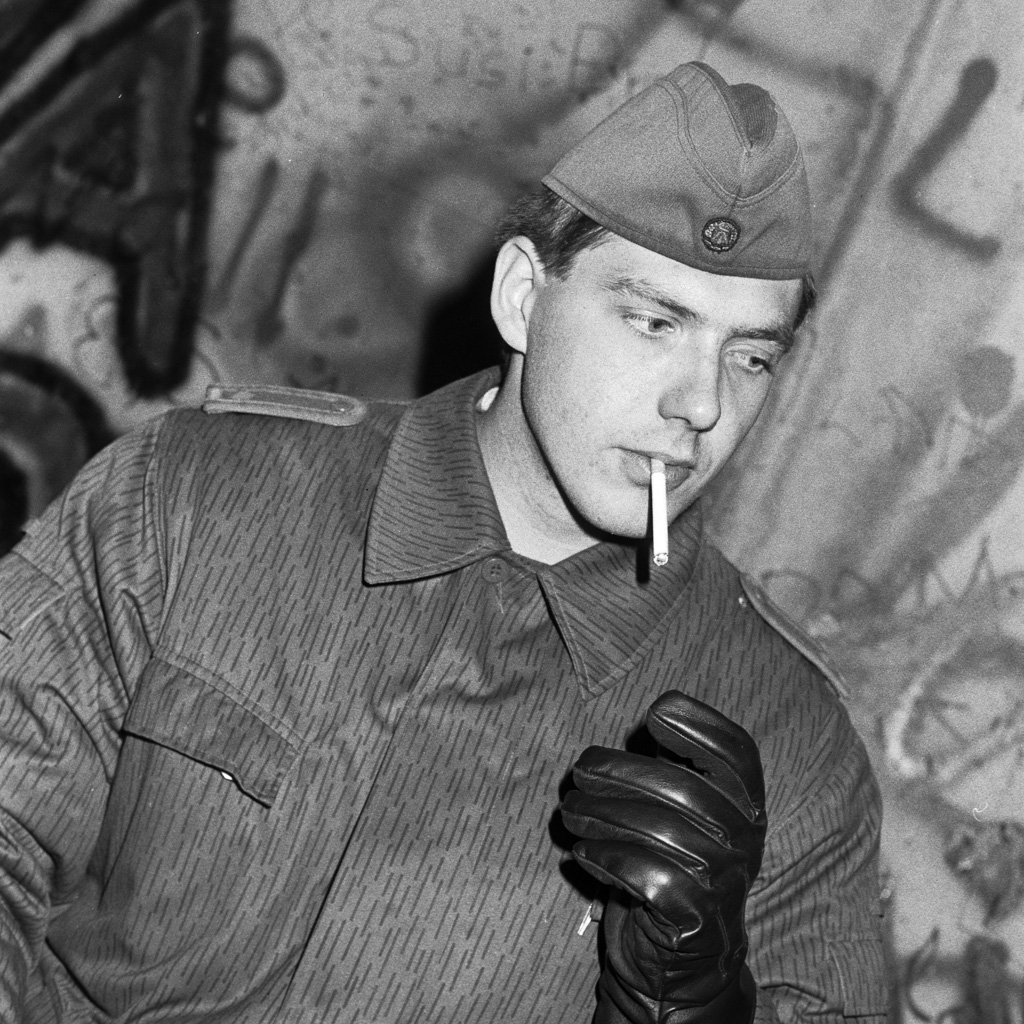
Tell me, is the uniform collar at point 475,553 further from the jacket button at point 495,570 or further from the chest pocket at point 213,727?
the chest pocket at point 213,727

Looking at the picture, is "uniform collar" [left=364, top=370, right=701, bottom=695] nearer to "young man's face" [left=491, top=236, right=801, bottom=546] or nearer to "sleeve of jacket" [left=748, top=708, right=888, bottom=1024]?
"young man's face" [left=491, top=236, right=801, bottom=546]

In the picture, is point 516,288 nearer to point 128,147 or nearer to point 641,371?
point 641,371

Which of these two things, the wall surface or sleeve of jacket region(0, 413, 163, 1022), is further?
the wall surface

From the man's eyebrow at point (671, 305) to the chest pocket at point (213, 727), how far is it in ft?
2.22

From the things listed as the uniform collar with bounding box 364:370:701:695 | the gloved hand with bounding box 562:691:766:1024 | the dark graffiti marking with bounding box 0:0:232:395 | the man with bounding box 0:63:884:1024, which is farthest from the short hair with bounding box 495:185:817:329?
the dark graffiti marking with bounding box 0:0:232:395

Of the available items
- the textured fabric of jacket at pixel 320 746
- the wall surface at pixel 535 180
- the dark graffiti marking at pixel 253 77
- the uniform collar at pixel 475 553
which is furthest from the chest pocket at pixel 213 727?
the dark graffiti marking at pixel 253 77

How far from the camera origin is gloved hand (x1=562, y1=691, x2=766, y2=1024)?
1.63m

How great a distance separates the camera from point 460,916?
1.82 meters

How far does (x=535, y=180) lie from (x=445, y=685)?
121 centimetres

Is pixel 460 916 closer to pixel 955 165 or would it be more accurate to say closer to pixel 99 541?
pixel 99 541

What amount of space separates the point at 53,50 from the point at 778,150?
1.49 m

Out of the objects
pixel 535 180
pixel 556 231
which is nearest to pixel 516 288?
pixel 556 231

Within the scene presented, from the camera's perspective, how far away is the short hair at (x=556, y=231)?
181cm

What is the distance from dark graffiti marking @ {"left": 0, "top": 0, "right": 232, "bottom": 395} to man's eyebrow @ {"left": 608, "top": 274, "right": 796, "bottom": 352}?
1.25 m
